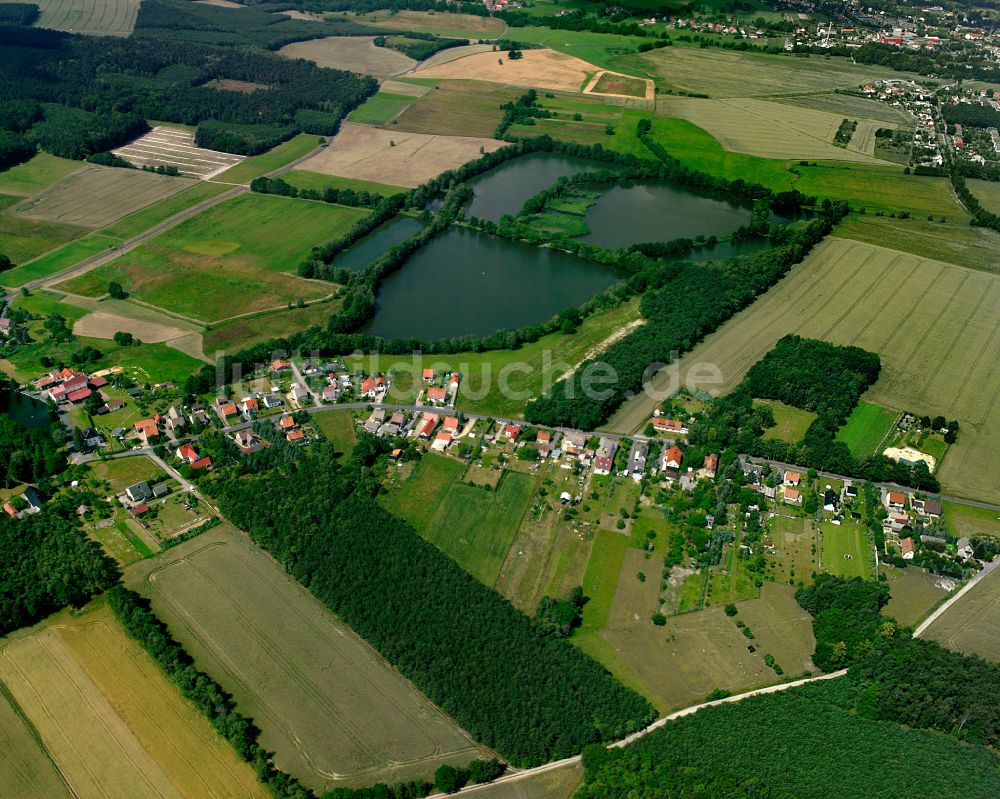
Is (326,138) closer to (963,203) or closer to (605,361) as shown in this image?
(605,361)

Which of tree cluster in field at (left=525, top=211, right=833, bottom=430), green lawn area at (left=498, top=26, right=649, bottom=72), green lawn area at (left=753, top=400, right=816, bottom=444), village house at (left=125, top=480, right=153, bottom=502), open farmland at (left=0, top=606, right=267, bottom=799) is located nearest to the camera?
open farmland at (left=0, top=606, right=267, bottom=799)

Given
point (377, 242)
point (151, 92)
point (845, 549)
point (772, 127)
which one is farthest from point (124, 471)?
point (772, 127)

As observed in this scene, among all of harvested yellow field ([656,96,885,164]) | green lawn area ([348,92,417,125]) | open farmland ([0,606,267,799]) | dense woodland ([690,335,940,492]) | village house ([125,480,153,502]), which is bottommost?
open farmland ([0,606,267,799])

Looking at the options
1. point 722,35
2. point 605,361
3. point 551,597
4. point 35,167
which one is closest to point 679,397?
point 605,361

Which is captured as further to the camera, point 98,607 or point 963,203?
point 963,203

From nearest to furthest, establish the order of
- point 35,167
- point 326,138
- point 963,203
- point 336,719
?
point 336,719, point 963,203, point 35,167, point 326,138

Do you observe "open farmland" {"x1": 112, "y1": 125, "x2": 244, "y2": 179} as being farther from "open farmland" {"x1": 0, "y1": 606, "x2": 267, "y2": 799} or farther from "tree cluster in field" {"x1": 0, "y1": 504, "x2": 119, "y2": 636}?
"open farmland" {"x1": 0, "y1": 606, "x2": 267, "y2": 799}

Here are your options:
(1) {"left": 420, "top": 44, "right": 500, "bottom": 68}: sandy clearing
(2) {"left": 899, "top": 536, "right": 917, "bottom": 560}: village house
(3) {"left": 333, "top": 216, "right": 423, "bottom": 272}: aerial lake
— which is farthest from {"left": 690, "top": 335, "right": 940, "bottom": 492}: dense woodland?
(1) {"left": 420, "top": 44, "right": 500, "bottom": 68}: sandy clearing
